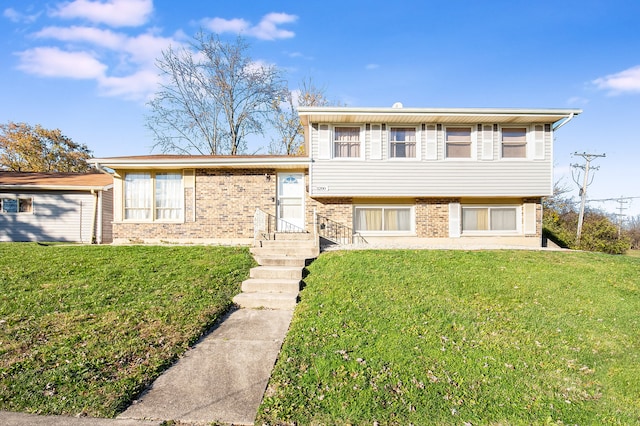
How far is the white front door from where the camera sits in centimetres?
1177

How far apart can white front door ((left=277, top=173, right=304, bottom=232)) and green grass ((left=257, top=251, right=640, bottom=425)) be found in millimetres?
4288

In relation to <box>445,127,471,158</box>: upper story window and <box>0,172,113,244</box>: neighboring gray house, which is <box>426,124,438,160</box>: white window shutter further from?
<box>0,172,113,244</box>: neighboring gray house

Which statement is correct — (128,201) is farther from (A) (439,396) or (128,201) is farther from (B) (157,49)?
(B) (157,49)

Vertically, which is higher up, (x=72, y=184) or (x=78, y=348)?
(x=72, y=184)

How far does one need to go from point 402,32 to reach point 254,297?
34.9 ft

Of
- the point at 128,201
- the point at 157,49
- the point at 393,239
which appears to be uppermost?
the point at 157,49

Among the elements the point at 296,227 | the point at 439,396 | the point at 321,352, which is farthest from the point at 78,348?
the point at 296,227

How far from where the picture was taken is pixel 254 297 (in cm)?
609

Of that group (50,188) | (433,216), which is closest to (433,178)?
(433,216)

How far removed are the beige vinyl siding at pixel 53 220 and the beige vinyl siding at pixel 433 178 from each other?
10.9m

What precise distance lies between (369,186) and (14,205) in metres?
15.2

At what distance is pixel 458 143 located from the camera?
1137cm

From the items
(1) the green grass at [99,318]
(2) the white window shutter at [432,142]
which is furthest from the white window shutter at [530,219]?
(1) the green grass at [99,318]

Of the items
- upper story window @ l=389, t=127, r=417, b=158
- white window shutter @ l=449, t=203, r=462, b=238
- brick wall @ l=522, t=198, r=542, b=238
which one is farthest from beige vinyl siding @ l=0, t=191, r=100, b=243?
brick wall @ l=522, t=198, r=542, b=238
